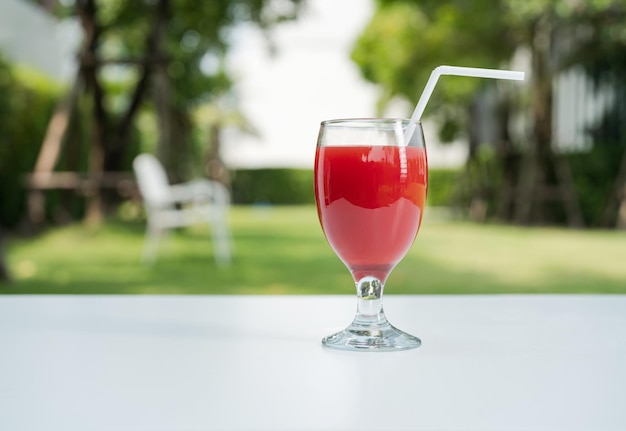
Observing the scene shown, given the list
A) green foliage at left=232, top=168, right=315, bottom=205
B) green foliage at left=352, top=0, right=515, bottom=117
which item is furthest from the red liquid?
green foliage at left=232, top=168, right=315, bottom=205

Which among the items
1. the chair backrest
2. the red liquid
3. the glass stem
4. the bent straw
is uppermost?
the bent straw

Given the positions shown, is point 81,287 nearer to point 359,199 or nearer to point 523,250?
point 523,250

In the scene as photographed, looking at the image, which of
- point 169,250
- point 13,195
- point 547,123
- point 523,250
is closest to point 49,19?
point 13,195

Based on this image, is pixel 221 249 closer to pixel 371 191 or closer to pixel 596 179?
pixel 596 179

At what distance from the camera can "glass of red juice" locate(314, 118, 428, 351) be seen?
33.6 inches

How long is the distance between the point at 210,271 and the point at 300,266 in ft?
2.66

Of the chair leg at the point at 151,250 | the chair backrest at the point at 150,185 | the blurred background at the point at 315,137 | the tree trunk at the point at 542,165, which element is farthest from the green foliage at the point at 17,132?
the tree trunk at the point at 542,165

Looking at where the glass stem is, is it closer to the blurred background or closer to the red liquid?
the red liquid

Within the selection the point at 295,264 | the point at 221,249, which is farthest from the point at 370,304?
the point at 221,249

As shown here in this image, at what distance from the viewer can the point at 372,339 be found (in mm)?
758

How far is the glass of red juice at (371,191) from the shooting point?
2.80 feet

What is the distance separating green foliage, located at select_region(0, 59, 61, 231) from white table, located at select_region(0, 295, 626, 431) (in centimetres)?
894

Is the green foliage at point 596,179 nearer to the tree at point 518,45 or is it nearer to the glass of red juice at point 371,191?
the tree at point 518,45

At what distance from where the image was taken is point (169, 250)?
320 inches
